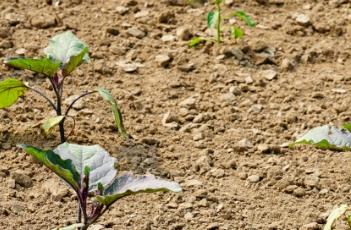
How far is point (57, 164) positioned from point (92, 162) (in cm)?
13

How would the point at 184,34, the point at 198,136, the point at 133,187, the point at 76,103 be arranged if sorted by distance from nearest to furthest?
1. the point at 133,187
2. the point at 198,136
3. the point at 76,103
4. the point at 184,34

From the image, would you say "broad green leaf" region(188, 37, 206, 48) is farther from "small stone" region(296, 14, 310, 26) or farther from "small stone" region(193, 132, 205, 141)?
"small stone" region(193, 132, 205, 141)

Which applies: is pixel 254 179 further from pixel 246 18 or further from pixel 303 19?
pixel 303 19

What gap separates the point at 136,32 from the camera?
390cm

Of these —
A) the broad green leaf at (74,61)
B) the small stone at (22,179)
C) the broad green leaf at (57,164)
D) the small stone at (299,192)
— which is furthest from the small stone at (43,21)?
the broad green leaf at (57,164)

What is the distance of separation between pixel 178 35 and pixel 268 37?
389 mm

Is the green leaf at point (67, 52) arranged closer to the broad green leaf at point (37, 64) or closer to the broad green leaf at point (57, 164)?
the broad green leaf at point (37, 64)

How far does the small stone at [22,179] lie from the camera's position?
2986 millimetres

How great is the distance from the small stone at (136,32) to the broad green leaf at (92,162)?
4.56 feet

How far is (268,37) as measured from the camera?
13.0 feet

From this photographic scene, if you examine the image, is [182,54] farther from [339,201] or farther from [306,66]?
[339,201]

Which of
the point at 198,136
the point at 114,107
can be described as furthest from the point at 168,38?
the point at 114,107

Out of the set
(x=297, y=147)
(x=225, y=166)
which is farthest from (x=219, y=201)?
(x=297, y=147)

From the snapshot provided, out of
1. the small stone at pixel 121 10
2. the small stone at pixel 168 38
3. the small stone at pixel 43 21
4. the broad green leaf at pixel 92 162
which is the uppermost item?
the broad green leaf at pixel 92 162
